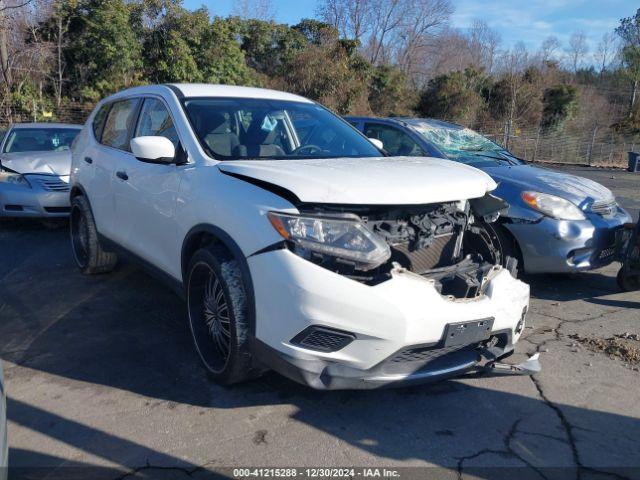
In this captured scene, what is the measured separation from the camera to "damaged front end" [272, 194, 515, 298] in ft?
9.55

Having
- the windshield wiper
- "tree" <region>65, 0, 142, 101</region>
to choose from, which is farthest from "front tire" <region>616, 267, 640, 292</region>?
"tree" <region>65, 0, 142, 101</region>

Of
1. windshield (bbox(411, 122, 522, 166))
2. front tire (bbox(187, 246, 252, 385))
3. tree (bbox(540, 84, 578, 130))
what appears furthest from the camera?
tree (bbox(540, 84, 578, 130))

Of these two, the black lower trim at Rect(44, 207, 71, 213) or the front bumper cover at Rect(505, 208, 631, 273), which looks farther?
the black lower trim at Rect(44, 207, 71, 213)

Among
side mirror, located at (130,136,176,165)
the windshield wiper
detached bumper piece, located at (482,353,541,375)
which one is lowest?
detached bumper piece, located at (482,353,541,375)

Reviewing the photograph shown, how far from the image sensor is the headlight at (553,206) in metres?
Result: 5.10

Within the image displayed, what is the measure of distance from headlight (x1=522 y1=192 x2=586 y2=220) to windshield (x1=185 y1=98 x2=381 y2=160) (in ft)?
5.33

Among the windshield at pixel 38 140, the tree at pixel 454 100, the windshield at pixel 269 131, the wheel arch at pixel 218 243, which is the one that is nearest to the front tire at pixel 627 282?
the windshield at pixel 269 131

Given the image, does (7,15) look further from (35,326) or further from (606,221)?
(606,221)

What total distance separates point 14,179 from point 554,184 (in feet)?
22.6

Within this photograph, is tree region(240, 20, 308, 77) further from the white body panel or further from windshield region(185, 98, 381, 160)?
the white body panel

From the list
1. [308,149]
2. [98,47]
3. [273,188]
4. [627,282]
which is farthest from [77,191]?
[98,47]

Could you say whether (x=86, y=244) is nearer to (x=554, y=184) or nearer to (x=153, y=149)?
(x=153, y=149)

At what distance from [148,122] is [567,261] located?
12.4ft

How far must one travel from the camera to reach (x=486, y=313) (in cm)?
317
